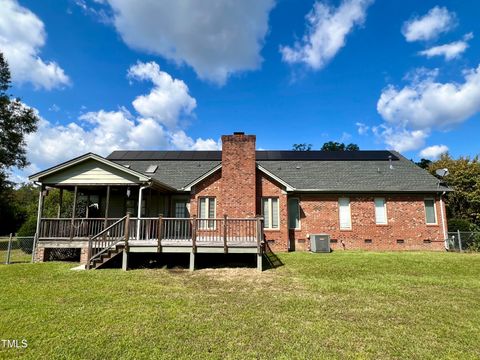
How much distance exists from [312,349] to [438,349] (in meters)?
1.99

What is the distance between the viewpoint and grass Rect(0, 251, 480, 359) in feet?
14.9

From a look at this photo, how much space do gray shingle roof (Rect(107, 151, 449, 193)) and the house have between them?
0.10 metres

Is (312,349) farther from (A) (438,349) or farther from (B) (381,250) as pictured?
(B) (381,250)

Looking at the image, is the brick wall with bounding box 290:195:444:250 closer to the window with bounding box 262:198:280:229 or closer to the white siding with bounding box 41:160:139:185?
the window with bounding box 262:198:280:229

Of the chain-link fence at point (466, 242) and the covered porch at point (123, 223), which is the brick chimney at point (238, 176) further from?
the chain-link fence at point (466, 242)

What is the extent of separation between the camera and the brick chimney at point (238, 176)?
13.9 metres

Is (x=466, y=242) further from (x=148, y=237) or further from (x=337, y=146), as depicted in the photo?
(x=337, y=146)

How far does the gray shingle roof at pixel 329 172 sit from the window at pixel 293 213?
0.86m

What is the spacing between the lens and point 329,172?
18016 mm

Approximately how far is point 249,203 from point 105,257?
6.61 metres

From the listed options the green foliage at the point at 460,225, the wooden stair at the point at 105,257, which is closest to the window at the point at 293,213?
the wooden stair at the point at 105,257

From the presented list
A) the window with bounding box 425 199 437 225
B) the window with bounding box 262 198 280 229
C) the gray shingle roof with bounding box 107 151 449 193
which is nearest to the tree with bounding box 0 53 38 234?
the gray shingle roof with bounding box 107 151 449 193

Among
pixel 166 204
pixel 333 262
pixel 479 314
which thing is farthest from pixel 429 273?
pixel 166 204

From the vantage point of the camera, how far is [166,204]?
16109mm
